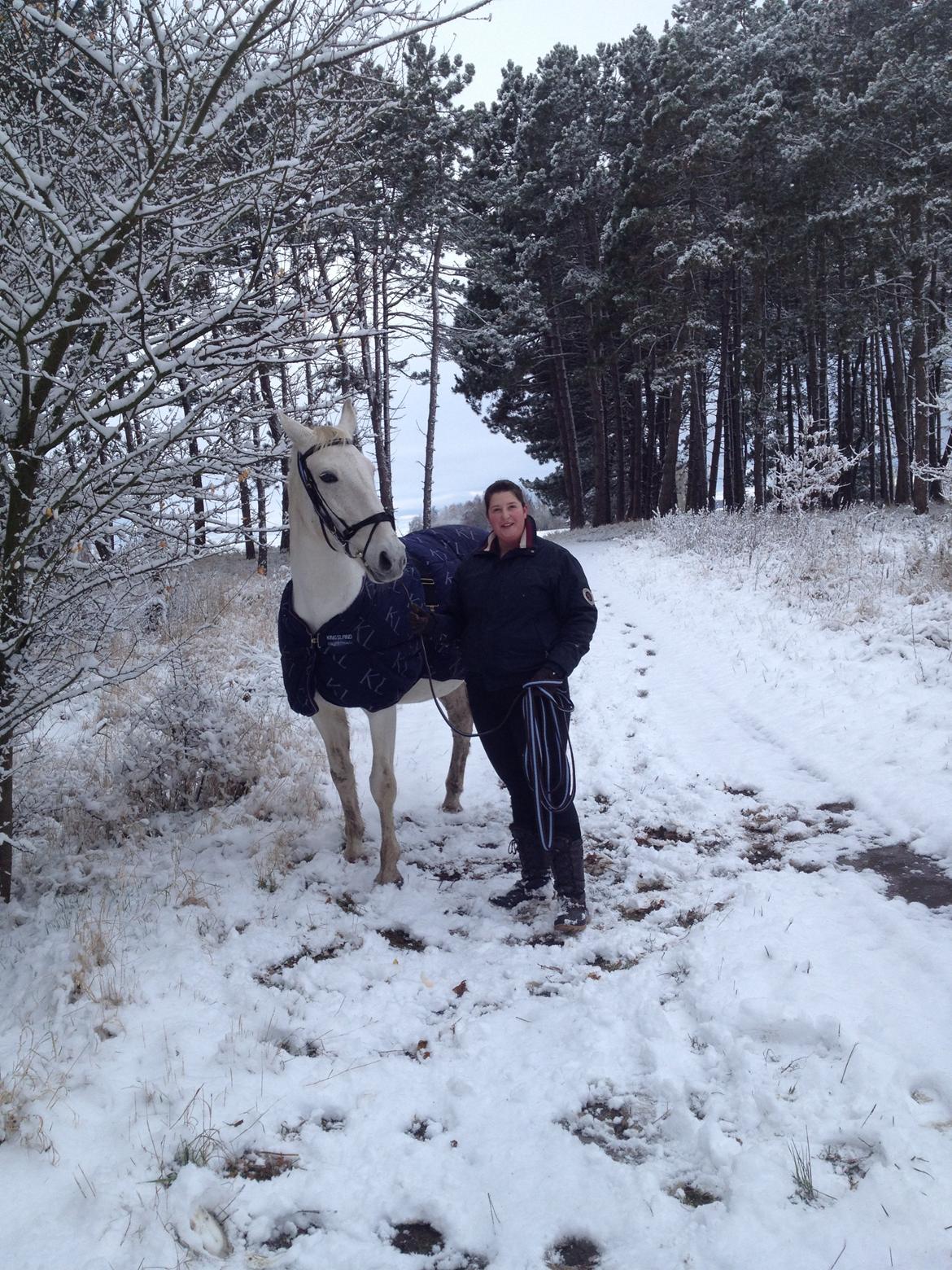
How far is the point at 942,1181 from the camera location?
198 centimetres

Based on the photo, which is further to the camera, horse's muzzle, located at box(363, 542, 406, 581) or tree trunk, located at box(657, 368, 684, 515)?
tree trunk, located at box(657, 368, 684, 515)

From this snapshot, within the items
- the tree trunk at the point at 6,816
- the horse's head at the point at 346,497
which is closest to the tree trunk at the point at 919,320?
the horse's head at the point at 346,497

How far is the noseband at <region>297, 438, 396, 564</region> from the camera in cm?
382

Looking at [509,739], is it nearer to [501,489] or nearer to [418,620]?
[418,620]

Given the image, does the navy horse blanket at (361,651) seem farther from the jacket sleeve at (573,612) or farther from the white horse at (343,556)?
the jacket sleeve at (573,612)

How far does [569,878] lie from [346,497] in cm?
229

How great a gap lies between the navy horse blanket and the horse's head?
441 millimetres

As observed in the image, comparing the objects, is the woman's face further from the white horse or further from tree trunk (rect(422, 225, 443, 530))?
tree trunk (rect(422, 225, 443, 530))

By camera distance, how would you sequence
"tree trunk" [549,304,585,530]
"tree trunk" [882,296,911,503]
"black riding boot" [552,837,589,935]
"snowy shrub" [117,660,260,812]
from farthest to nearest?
"tree trunk" [549,304,585,530] < "tree trunk" [882,296,911,503] < "snowy shrub" [117,660,260,812] < "black riding boot" [552,837,589,935]

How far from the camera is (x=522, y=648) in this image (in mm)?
4008

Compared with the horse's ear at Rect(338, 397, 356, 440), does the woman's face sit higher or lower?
lower

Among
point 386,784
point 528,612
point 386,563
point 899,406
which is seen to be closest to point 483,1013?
point 386,784

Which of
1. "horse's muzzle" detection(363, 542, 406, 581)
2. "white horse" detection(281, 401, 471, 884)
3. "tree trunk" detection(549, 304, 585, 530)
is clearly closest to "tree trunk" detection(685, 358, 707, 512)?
"tree trunk" detection(549, 304, 585, 530)

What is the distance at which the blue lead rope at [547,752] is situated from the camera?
3.91 metres
